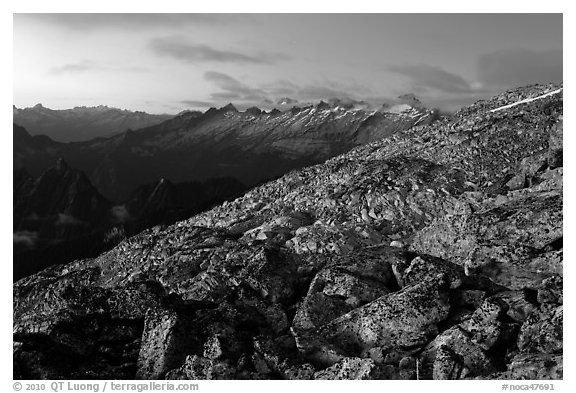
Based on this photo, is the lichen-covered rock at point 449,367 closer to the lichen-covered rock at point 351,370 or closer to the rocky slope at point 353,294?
the rocky slope at point 353,294

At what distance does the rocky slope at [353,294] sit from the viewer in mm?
30266

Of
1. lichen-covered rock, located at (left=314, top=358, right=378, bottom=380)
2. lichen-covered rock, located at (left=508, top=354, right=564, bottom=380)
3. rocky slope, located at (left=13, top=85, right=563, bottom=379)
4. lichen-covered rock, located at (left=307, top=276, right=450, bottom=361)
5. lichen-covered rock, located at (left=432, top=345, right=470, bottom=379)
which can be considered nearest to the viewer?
lichen-covered rock, located at (left=508, top=354, right=564, bottom=380)

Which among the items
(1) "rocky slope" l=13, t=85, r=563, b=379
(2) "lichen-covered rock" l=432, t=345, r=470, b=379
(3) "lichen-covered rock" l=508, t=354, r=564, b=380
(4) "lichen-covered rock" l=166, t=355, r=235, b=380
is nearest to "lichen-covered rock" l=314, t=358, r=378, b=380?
(1) "rocky slope" l=13, t=85, r=563, b=379

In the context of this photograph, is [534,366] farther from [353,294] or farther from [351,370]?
[353,294]

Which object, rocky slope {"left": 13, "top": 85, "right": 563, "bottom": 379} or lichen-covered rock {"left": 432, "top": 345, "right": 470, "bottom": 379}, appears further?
rocky slope {"left": 13, "top": 85, "right": 563, "bottom": 379}

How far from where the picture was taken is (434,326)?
31609 mm

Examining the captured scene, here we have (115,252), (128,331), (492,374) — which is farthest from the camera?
(115,252)

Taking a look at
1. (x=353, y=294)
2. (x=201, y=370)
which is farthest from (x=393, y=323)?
(x=201, y=370)

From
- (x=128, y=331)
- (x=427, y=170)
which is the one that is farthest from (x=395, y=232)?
(x=128, y=331)

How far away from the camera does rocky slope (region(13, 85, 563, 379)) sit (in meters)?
30.3

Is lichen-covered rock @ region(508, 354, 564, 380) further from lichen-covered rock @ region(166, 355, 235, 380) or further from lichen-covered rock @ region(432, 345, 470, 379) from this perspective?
lichen-covered rock @ region(166, 355, 235, 380)
